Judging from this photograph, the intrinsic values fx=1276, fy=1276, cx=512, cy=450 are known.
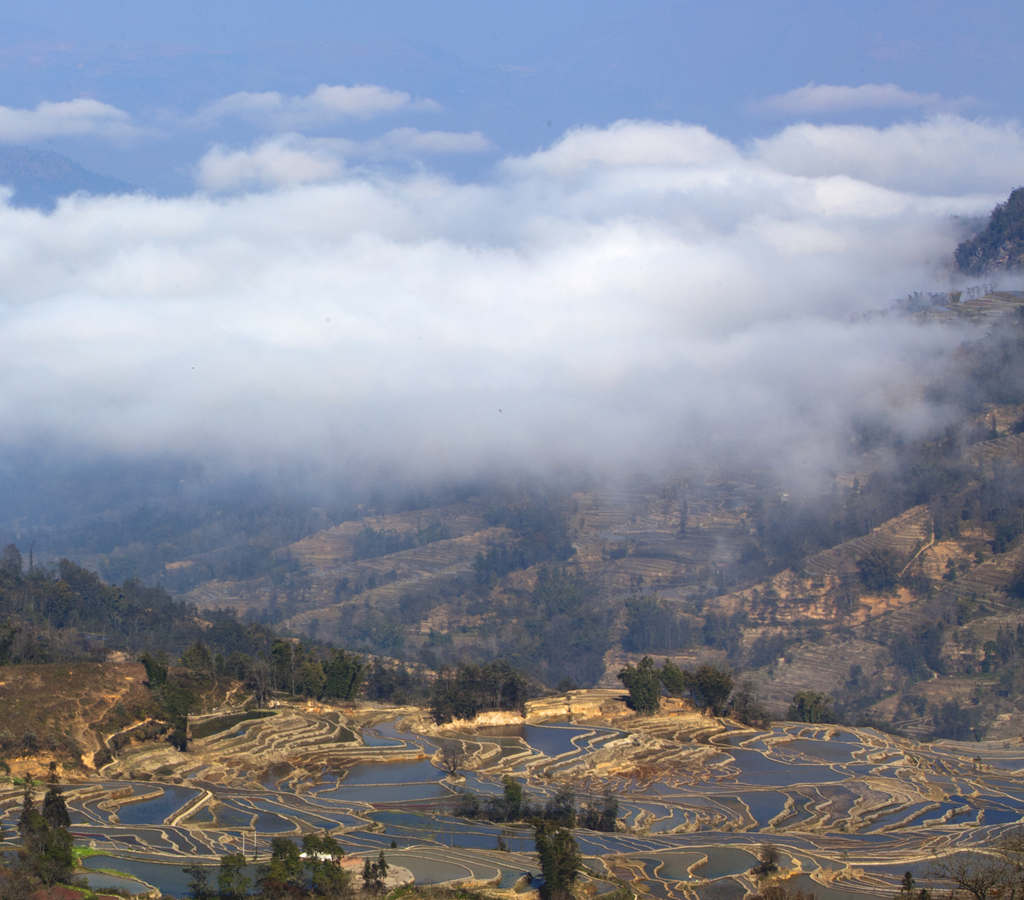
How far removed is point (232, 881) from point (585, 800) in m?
35.2

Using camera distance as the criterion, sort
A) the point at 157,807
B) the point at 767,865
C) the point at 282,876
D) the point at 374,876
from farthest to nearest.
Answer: the point at 157,807
the point at 767,865
the point at 374,876
the point at 282,876

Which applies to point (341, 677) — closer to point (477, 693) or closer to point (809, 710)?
point (477, 693)

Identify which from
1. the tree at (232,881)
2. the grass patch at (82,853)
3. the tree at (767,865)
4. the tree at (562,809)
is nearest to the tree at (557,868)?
the tree at (767,865)

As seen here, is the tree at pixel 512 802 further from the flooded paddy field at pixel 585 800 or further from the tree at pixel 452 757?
the tree at pixel 452 757

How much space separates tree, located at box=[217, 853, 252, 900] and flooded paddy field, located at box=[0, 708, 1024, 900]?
2.69 m

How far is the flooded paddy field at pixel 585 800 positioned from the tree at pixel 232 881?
2.69 meters

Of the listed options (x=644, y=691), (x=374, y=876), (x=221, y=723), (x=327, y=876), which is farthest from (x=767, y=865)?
(x=644, y=691)

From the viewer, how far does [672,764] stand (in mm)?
109125

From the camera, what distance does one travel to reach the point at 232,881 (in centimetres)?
6338

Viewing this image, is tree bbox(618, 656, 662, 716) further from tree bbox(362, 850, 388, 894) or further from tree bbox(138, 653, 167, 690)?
tree bbox(362, 850, 388, 894)

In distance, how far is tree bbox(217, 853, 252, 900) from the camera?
62062 mm

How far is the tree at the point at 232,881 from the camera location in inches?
2443

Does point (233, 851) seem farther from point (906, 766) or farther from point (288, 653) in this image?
point (906, 766)

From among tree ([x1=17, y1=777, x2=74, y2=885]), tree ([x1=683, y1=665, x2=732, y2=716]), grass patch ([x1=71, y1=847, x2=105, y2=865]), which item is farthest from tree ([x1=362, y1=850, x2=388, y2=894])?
tree ([x1=683, y1=665, x2=732, y2=716])
